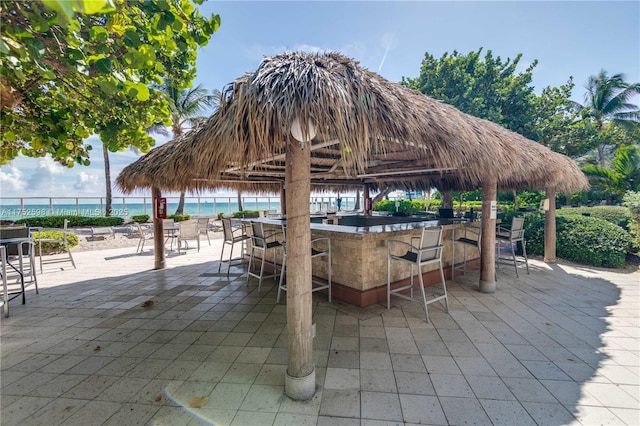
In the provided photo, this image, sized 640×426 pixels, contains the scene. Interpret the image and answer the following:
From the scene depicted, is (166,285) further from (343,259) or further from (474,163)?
(474,163)

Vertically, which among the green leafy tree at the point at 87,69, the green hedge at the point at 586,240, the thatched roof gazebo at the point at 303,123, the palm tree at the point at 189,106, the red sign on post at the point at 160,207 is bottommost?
the green hedge at the point at 586,240

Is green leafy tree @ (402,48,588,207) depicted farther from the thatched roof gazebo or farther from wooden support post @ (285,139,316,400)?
wooden support post @ (285,139,316,400)

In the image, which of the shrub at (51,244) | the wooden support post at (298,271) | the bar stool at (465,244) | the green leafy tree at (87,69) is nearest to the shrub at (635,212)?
the bar stool at (465,244)

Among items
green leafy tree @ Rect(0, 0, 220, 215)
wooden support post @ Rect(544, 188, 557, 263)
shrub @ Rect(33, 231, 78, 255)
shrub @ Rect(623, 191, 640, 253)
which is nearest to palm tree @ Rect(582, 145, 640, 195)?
shrub @ Rect(623, 191, 640, 253)

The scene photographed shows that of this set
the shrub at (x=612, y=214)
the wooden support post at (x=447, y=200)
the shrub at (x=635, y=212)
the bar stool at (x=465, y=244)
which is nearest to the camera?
the bar stool at (x=465, y=244)

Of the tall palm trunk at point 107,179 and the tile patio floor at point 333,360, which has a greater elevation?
the tall palm trunk at point 107,179

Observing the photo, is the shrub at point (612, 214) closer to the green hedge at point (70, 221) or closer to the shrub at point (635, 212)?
the shrub at point (635, 212)

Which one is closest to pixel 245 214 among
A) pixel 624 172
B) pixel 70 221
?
pixel 70 221

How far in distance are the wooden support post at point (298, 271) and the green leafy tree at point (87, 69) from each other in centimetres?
127

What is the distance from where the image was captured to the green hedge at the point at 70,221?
10312 millimetres

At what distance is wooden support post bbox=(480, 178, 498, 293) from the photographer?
4.14m

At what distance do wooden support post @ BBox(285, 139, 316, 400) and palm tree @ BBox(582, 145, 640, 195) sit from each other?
447 inches

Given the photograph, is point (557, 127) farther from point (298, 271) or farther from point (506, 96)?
point (298, 271)

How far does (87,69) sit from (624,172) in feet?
43.3
